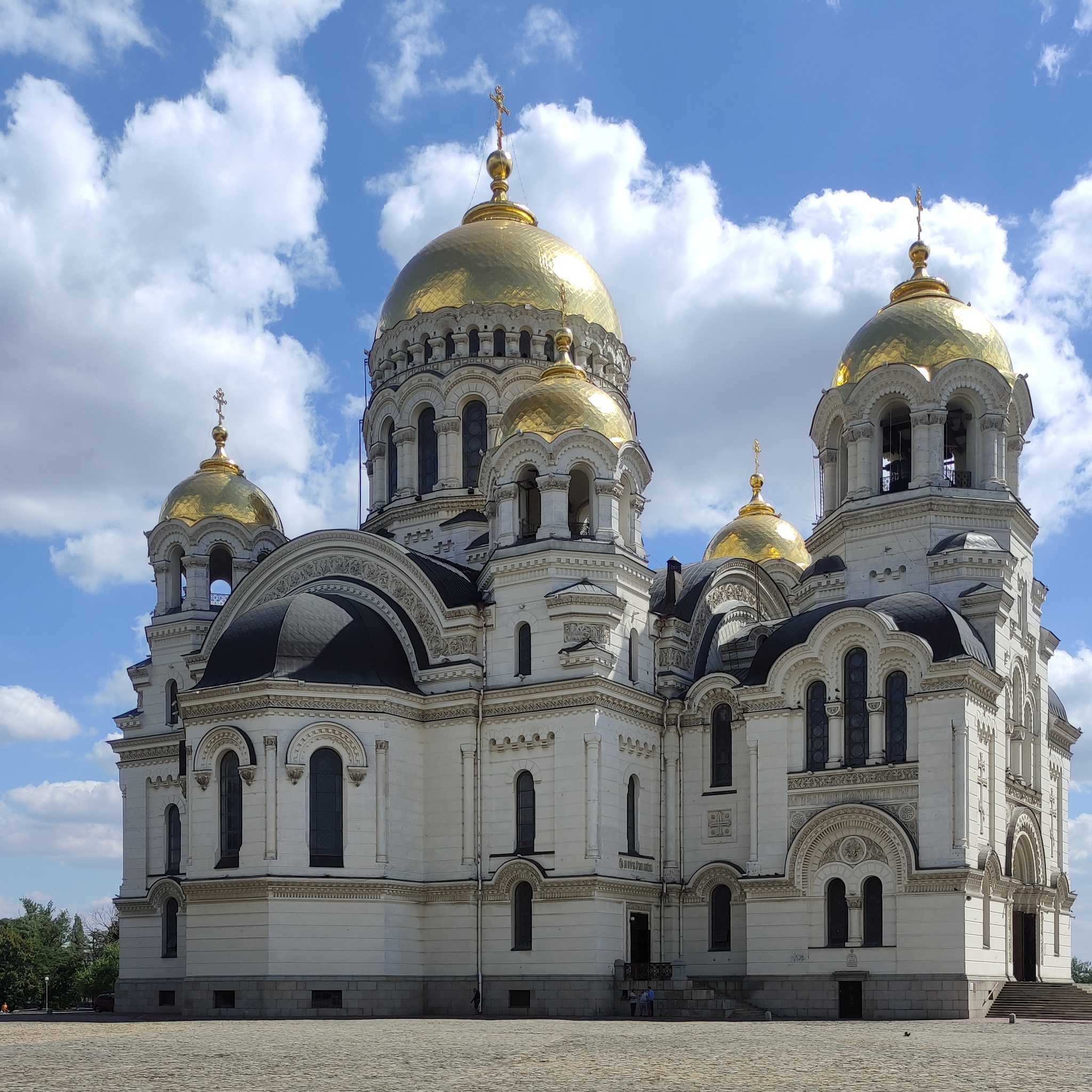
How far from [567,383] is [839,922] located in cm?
1306

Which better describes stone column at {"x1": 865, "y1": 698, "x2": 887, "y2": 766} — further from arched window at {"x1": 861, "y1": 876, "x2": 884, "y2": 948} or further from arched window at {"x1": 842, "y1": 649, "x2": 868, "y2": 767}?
arched window at {"x1": 861, "y1": 876, "x2": 884, "y2": 948}

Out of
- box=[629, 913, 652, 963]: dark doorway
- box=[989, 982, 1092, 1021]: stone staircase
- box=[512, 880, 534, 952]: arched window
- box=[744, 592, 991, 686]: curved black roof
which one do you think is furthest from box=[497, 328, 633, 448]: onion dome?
box=[989, 982, 1092, 1021]: stone staircase

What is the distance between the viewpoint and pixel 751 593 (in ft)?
127

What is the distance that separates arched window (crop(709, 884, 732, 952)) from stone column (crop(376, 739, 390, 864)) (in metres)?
7.22

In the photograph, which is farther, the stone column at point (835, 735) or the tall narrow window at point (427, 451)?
the tall narrow window at point (427, 451)

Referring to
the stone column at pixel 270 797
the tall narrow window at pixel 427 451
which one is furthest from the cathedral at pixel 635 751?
the tall narrow window at pixel 427 451

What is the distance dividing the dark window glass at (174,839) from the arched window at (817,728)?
1611 cm

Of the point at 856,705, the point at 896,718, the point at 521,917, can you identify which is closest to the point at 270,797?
the point at 521,917

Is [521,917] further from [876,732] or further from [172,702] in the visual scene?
[172,702]

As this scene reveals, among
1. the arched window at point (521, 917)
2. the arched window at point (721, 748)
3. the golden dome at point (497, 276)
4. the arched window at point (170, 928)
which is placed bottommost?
the arched window at point (170, 928)

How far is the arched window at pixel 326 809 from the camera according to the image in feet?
103

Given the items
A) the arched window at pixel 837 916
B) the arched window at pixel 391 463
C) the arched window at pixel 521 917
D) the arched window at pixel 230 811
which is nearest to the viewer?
the arched window at pixel 837 916

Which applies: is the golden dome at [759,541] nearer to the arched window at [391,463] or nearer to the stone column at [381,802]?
the arched window at [391,463]

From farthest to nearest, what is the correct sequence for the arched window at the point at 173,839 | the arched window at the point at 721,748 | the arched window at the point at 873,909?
the arched window at the point at 173,839 → the arched window at the point at 721,748 → the arched window at the point at 873,909
